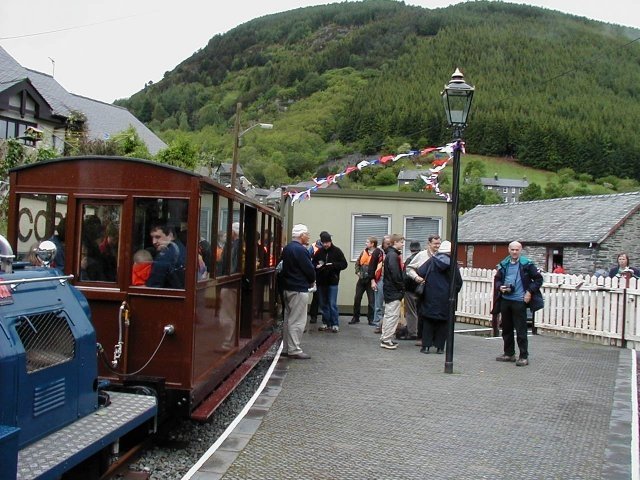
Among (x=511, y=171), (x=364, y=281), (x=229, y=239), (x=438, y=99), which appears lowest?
(x=364, y=281)

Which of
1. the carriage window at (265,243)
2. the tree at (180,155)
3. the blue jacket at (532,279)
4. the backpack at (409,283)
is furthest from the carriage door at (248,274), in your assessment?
the tree at (180,155)

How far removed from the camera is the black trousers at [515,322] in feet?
33.3

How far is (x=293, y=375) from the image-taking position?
9023 millimetres

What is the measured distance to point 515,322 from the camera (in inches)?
402

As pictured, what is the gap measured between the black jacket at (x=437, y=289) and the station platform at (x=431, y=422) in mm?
695

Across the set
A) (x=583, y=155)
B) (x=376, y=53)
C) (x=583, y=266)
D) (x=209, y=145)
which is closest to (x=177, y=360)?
(x=583, y=266)

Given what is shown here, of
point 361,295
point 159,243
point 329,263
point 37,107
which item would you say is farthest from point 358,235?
point 37,107

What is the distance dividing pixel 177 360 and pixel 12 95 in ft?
85.3

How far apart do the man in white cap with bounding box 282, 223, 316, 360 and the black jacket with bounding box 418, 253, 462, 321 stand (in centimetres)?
203

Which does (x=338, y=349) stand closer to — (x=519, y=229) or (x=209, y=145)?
(x=519, y=229)

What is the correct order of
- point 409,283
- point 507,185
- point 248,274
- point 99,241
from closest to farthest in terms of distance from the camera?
1. point 99,241
2. point 248,274
3. point 409,283
4. point 507,185

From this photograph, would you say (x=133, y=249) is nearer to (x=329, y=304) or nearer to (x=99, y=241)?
(x=99, y=241)

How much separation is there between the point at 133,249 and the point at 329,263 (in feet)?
24.5

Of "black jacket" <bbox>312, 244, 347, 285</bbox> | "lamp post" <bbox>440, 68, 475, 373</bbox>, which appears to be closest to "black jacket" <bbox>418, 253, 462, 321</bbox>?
"lamp post" <bbox>440, 68, 475, 373</bbox>
